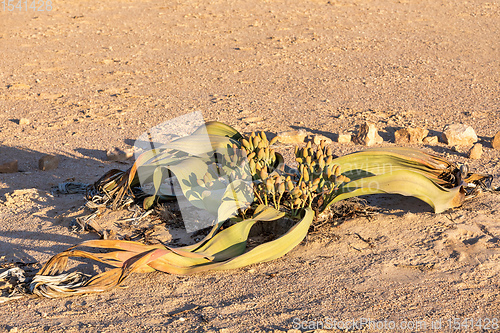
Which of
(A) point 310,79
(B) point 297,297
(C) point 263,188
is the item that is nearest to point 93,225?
(C) point 263,188

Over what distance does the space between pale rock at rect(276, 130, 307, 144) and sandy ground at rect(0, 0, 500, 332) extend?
0.15m

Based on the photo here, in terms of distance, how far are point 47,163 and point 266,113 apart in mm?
2155

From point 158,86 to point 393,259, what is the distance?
4.20m

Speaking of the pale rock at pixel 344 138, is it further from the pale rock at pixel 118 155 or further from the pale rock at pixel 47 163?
the pale rock at pixel 47 163

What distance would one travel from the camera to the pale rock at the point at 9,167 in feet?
13.1

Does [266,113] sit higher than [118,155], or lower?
higher

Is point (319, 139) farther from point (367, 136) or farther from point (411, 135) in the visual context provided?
point (411, 135)

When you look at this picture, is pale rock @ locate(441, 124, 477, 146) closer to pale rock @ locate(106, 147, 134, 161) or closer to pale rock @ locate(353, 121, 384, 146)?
pale rock @ locate(353, 121, 384, 146)

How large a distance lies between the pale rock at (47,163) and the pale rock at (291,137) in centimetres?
191

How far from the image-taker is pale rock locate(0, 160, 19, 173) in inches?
157

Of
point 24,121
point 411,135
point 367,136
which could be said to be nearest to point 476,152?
point 411,135

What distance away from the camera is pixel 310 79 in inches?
234

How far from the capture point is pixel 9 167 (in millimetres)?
4008

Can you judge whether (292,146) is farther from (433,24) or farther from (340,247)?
(433,24)
